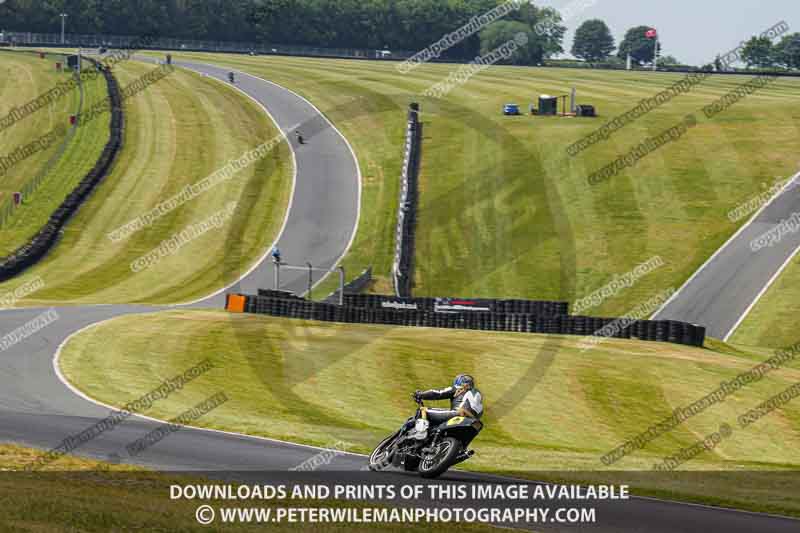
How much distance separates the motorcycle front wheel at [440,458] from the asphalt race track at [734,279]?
3204 centimetres

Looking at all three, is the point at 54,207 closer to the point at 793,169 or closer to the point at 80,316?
the point at 80,316

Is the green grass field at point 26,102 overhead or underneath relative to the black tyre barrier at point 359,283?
overhead

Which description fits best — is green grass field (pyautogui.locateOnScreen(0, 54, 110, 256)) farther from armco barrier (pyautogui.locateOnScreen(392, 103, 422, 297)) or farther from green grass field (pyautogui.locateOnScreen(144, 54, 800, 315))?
armco barrier (pyautogui.locateOnScreen(392, 103, 422, 297))

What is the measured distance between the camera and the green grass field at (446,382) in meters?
26.1

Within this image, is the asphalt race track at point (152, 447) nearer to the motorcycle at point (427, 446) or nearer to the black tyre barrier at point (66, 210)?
the motorcycle at point (427, 446)

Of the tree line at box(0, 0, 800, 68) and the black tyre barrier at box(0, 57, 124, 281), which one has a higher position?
the tree line at box(0, 0, 800, 68)

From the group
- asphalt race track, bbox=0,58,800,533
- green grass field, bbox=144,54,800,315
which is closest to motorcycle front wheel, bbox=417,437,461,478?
asphalt race track, bbox=0,58,800,533

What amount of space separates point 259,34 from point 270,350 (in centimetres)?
15648

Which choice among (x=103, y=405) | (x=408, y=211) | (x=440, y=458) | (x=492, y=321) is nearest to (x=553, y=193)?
(x=408, y=211)

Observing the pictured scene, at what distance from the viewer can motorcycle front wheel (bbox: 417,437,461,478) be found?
1814cm

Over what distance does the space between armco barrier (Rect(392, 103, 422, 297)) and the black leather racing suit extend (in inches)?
1438

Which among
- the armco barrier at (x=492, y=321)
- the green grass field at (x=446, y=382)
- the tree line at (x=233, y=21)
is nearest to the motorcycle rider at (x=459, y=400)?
the green grass field at (x=446, y=382)

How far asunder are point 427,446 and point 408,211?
1823 inches

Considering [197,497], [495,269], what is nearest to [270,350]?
[197,497]
